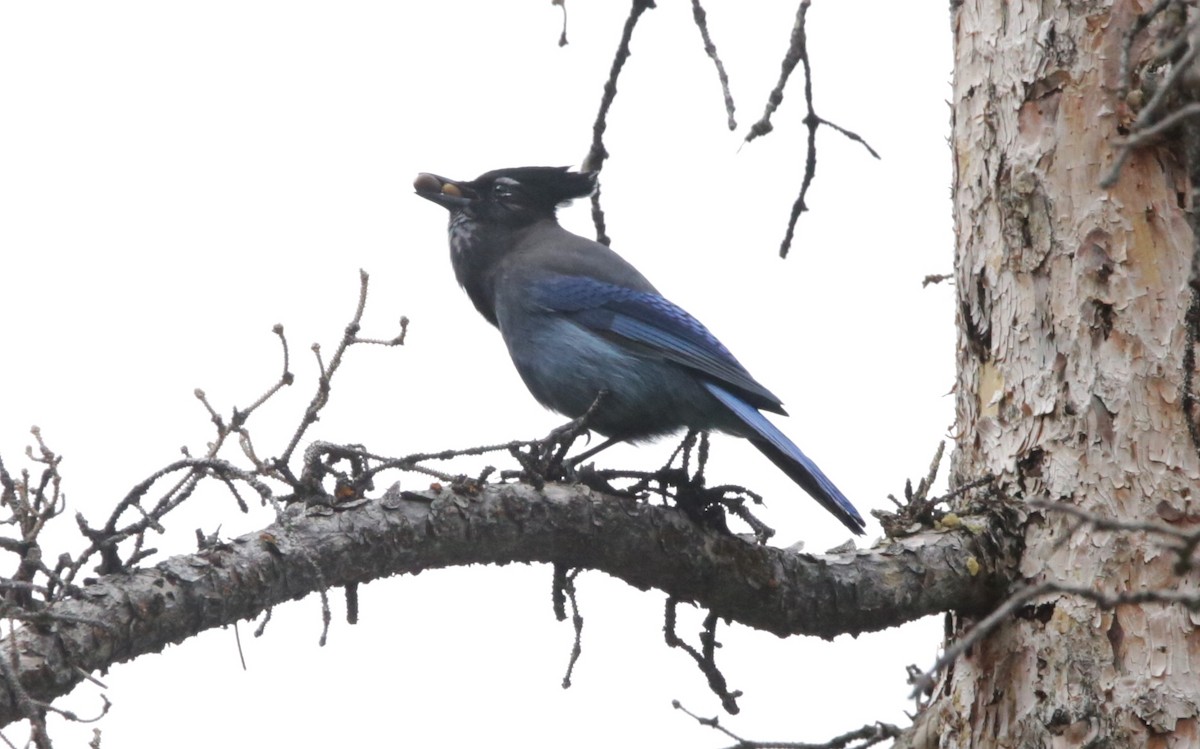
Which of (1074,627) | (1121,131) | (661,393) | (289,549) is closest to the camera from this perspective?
(289,549)

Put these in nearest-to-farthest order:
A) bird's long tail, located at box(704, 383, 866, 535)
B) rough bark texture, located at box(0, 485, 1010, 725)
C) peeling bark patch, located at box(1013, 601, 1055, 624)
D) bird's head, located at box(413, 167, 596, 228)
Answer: rough bark texture, located at box(0, 485, 1010, 725) → peeling bark patch, located at box(1013, 601, 1055, 624) → bird's long tail, located at box(704, 383, 866, 535) → bird's head, located at box(413, 167, 596, 228)

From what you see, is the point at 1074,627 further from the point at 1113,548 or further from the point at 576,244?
the point at 576,244

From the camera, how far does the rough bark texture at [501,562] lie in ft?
8.41

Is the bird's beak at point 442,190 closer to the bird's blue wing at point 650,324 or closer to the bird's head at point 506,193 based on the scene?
the bird's head at point 506,193

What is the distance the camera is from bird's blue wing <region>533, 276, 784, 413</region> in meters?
4.34

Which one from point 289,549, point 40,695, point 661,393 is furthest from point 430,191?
point 40,695

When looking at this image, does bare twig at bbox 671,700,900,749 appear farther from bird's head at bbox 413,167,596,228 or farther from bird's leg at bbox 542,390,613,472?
bird's head at bbox 413,167,596,228

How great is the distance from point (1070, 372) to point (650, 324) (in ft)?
5.13

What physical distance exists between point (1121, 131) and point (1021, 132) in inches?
8.9

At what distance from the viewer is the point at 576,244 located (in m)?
5.27

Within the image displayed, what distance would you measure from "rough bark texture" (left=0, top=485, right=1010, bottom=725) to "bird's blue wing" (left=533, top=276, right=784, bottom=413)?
974 millimetres

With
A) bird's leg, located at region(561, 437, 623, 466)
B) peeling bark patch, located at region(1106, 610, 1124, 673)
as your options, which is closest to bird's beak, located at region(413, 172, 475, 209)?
bird's leg, located at region(561, 437, 623, 466)

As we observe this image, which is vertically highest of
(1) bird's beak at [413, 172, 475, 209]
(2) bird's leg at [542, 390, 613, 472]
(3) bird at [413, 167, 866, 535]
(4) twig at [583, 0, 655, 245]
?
(1) bird's beak at [413, 172, 475, 209]

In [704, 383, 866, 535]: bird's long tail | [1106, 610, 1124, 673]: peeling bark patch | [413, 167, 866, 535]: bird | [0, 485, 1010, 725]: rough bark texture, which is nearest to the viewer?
[0, 485, 1010, 725]: rough bark texture
